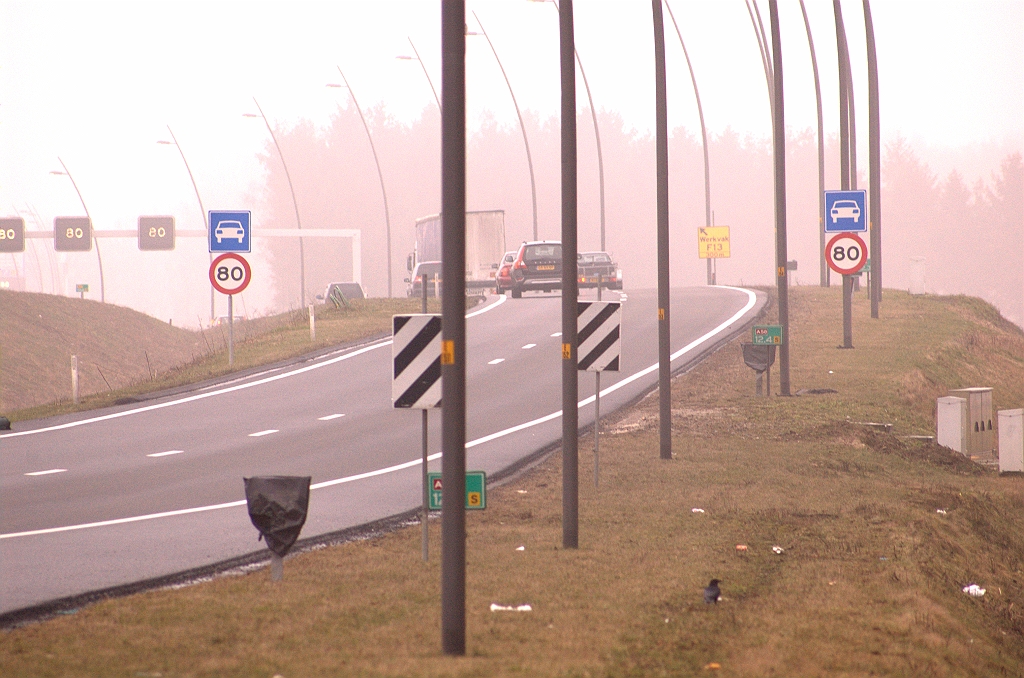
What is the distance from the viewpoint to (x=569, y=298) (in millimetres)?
11297

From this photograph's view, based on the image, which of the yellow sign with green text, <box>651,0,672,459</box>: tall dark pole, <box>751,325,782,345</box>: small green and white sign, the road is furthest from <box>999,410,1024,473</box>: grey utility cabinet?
the yellow sign with green text

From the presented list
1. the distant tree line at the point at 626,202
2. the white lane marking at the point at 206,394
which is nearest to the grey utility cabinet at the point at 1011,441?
the white lane marking at the point at 206,394

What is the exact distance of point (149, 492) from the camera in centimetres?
1424

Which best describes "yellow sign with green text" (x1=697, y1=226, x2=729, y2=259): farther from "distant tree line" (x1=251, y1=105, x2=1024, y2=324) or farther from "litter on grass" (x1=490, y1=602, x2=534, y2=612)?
"distant tree line" (x1=251, y1=105, x2=1024, y2=324)

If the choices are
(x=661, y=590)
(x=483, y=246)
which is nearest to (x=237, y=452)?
(x=661, y=590)

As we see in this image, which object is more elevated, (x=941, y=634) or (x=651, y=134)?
(x=651, y=134)

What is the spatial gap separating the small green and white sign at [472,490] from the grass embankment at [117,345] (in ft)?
46.2

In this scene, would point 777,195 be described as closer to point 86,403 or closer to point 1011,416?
point 1011,416

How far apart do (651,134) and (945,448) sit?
135 m

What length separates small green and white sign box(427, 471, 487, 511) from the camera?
371 inches

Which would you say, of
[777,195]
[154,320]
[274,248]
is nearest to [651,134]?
[274,248]

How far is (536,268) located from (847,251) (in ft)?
66.2

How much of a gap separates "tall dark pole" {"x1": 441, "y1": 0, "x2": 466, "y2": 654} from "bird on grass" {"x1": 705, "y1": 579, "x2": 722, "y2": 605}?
8.08 ft

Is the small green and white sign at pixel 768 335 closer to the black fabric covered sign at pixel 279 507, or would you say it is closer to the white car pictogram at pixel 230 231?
the white car pictogram at pixel 230 231
